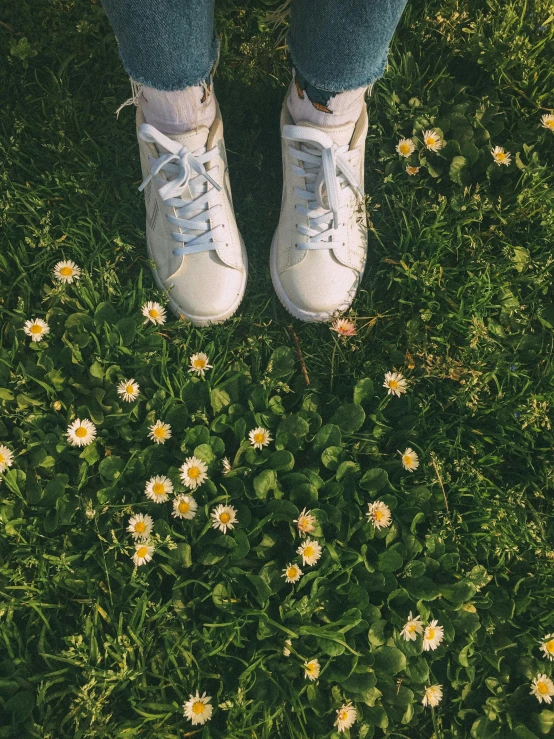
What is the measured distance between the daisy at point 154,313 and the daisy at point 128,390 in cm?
23

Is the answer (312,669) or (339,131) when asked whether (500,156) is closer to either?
(339,131)

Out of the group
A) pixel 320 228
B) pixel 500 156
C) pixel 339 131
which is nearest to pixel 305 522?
pixel 320 228

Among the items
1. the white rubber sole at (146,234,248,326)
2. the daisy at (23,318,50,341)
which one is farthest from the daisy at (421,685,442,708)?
the daisy at (23,318,50,341)

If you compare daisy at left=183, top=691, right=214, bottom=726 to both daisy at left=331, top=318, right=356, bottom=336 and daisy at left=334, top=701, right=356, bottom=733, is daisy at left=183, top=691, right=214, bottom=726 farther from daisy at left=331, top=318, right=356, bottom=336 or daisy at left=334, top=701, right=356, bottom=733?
daisy at left=331, top=318, right=356, bottom=336

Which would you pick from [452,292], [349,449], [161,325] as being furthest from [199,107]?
[349,449]

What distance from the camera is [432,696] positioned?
1688 millimetres

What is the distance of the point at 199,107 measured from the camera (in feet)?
5.58

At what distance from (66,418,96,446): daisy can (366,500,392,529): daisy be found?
87 cm

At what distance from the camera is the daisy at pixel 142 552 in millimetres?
1670

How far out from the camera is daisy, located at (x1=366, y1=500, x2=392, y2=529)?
1.74m

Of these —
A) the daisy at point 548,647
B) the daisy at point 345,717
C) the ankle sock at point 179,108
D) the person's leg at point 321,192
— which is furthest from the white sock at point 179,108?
the daisy at point 548,647

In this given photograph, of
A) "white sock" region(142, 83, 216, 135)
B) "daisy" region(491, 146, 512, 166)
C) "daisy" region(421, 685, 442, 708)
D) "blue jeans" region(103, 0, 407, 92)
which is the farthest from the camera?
"daisy" region(491, 146, 512, 166)

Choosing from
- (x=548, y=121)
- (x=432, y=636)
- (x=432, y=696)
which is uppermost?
(x=548, y=121)

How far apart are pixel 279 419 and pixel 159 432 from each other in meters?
0.37
